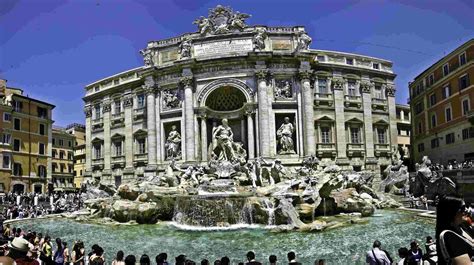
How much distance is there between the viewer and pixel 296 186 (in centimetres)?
2631

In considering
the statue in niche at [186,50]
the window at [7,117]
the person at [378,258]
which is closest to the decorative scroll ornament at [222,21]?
the statue in niche at [186,50]

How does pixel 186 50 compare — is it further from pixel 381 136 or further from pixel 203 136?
pixel 381 136

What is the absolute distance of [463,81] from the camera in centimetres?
3734

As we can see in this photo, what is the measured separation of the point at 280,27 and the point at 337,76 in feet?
24.5

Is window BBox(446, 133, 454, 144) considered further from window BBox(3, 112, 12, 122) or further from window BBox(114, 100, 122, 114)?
window BBox(3, 112, 12, 122)

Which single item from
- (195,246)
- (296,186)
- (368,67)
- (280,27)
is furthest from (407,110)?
(195,246)

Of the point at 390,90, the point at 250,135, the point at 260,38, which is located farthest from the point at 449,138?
the point at 260,38

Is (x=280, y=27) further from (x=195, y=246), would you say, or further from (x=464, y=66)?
(x=195, y=246)

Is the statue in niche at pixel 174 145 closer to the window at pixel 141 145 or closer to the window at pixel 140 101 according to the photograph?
the window at pixel 141 145

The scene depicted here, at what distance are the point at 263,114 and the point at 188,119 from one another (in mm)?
7060

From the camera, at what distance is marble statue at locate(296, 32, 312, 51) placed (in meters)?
38.9

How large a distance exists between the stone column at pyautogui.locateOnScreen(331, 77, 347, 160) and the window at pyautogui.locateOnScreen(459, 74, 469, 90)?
408 inches

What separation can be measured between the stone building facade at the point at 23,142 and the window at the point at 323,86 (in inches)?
1407

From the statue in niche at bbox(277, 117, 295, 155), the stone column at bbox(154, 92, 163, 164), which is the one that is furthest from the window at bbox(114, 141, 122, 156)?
the statue in niche at bbox(277, 117, 295, 155)
